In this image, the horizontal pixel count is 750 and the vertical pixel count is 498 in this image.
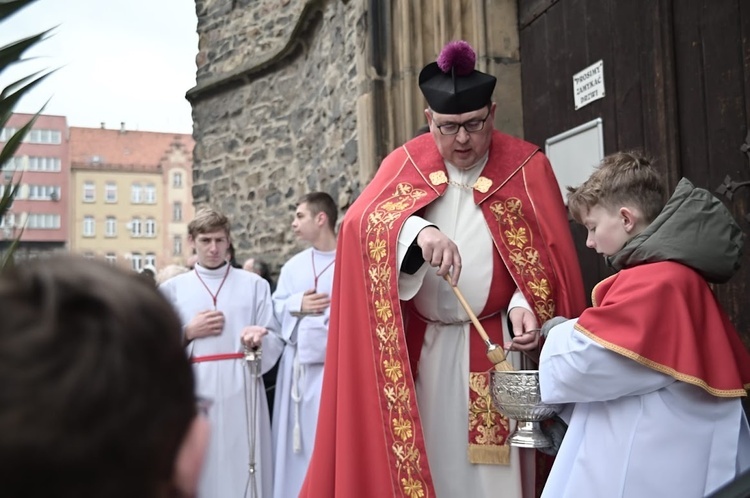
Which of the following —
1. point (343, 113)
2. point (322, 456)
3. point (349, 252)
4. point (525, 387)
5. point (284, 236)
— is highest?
point (343, 113)

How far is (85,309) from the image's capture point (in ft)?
2.58

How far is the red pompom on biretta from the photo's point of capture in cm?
320

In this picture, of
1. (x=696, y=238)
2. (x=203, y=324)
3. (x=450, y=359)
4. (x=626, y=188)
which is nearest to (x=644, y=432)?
(x=696, y=238)

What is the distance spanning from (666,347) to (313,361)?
3.39 metres

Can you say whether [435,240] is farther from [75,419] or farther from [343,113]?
[343,113]

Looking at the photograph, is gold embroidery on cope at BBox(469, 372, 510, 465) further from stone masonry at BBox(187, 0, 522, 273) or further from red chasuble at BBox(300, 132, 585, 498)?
stone masonry at BBox(187, 0, 522, 273)

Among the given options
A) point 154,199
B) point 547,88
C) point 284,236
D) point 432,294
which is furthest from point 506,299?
point 154,199

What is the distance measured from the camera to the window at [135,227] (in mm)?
70625

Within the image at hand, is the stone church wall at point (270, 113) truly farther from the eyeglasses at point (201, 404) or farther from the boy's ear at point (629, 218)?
the eyeglasses at point (201, 404)

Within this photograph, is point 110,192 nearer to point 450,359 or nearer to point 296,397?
point 296,397

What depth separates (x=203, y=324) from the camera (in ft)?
16.4

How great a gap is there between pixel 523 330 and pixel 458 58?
1.04 m

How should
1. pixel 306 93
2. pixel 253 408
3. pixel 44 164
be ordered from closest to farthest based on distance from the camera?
1. pixel 253 408
2. pixel 306 93
3. pixel 44 164

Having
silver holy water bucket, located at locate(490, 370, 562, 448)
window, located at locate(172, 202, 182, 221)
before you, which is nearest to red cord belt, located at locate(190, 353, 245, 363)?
silver holy water bucket, located at locate(490, 370, 562, 448)
